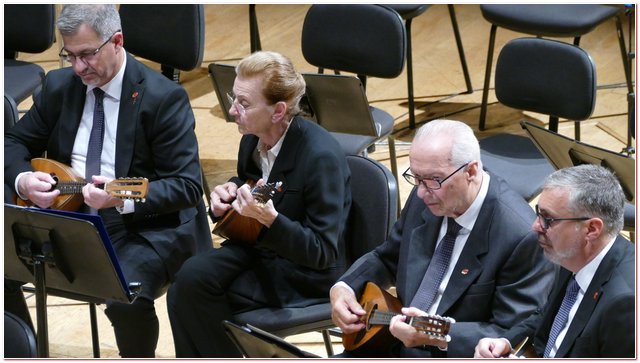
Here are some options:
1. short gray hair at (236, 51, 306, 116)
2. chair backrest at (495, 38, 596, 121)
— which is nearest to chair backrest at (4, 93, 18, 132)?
short gray hair at (236, 51, 306, 116)

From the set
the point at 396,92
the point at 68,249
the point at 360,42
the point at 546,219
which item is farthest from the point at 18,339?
the point at 396,92

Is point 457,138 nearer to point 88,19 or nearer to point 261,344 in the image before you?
point 261,344

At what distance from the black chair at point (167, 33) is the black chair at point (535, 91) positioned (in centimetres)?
147

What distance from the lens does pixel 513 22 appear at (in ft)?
18.6

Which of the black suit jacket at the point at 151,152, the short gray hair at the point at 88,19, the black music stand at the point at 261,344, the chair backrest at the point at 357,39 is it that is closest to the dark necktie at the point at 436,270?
the black music stand at the point at 261,344

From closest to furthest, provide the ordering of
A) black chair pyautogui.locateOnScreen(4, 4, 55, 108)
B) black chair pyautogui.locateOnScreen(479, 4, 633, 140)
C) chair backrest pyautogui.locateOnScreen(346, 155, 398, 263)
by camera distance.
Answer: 1. chair backrest pyautogui.locateOnScreen(346, 155, 398, 263)
2. black chair pyautogui.locateOnScreen(4, 4, 55, 108)
3. black chair pyautogui.locateOnScreen(479, 4, 633, 140)

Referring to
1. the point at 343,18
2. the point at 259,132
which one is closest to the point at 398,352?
the point at 259,132

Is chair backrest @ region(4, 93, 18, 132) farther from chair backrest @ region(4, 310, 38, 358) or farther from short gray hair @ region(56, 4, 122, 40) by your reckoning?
chair backrest @ region(4, 310, 38, 358)

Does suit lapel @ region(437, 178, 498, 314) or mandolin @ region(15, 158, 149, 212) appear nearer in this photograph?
suit lapel @ region(437, 178, 498, 314)

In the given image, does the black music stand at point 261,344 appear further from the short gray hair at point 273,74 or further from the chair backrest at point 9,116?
the chair backrest at point 9,116

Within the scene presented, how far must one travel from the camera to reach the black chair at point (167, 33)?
4973 mm

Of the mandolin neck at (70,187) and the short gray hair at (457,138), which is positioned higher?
the short gray hair at (457,138)

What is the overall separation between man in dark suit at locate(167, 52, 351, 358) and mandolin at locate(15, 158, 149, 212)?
29 cm

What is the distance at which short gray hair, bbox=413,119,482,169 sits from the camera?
302 cm
